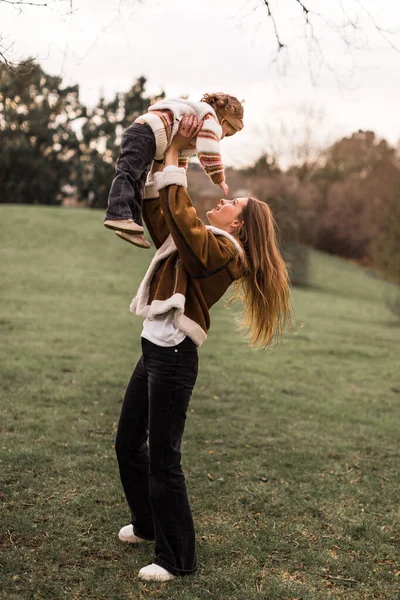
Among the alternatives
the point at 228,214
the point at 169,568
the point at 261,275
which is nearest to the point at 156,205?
the point at 228,214

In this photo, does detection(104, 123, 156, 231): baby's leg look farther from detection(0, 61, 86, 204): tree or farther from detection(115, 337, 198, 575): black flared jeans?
detection(0, 61, 86, 204): tree

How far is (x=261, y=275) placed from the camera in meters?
3.36

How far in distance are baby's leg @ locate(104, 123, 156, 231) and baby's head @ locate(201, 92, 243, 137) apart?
47 cm

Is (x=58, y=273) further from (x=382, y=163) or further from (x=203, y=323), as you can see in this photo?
(x=382, y=163)

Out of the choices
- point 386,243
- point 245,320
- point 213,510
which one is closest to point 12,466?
point 213,510

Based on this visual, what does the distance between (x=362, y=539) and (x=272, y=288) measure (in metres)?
1.87

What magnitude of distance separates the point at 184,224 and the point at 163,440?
3.48ft

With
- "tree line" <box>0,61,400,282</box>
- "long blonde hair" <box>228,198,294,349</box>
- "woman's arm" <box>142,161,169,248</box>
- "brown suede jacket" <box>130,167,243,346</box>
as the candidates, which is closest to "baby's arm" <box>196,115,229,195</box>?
"brown suede jacket" <box>130,167,243,346</box>

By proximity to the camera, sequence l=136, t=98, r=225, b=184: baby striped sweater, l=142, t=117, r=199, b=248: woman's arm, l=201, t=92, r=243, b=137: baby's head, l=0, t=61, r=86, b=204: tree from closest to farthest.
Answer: l=136, t=98, r=225, b=184: baby striped sweater, l=142, t=117, r=199, b=248: woman's arm, l=201, t=92, r=243, b=137: baby's head, l=0, t=61, r=86, b=204: tree

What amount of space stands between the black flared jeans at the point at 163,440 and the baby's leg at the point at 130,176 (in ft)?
2.31

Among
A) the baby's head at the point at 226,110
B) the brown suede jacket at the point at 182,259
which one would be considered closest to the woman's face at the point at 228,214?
the brown suede jacket at the point at 182,259

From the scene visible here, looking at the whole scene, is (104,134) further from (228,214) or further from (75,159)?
(228,214)

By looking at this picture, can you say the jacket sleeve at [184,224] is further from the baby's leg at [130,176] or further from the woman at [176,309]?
the baby's leg at [130,176]

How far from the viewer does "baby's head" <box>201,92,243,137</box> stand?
3117 mm
